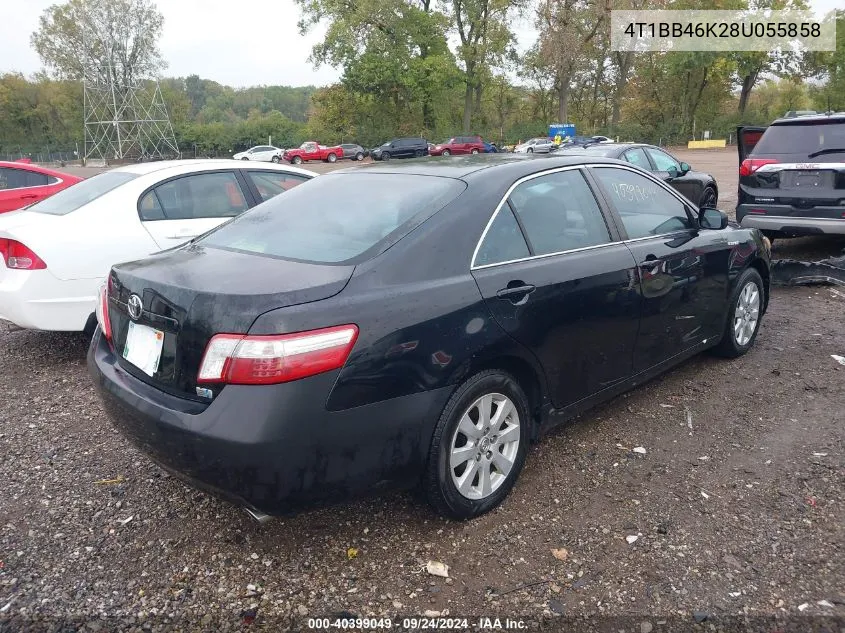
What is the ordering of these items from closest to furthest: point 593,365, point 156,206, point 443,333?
point 443,333
point 593,365
point 156,206

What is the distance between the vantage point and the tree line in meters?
52.8

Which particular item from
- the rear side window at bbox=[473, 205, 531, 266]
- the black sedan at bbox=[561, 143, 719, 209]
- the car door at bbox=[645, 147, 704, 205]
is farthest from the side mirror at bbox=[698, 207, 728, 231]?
the car door at bbox=[645, 147, 704, 205]

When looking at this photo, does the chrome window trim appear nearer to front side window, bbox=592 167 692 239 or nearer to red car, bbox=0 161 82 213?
front side window, bbox=592 167 692 239

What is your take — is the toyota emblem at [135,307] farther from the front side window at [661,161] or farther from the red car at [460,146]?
the red car at [460,146]

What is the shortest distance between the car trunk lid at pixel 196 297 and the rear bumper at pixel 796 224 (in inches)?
241

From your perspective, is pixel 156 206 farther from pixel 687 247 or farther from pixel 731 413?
pixel 731 413

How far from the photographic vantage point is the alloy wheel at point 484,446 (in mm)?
2936

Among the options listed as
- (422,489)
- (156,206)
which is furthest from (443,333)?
(156,206)

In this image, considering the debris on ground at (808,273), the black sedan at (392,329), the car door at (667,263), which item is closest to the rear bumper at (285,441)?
the black sedan at (392,329)

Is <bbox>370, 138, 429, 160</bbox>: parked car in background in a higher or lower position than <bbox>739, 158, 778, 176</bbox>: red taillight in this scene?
higher

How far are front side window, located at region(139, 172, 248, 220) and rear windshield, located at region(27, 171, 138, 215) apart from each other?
301 mm

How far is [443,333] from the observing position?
2.75 m

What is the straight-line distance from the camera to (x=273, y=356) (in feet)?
7.89

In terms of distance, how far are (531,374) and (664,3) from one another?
57367 mm
